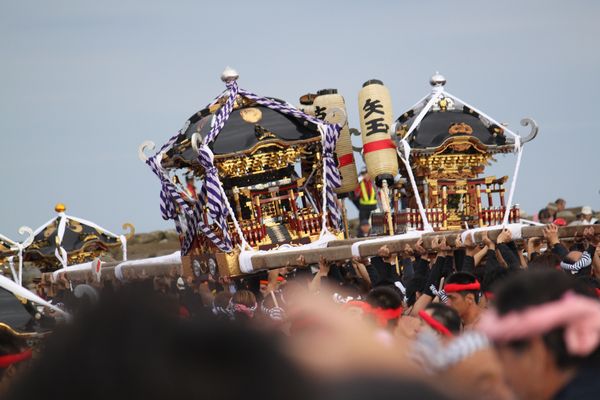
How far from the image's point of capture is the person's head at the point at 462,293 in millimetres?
6188

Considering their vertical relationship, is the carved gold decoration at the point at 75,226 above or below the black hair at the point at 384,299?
above

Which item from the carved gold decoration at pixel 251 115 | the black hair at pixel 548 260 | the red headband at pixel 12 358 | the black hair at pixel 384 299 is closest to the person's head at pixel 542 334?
the red headband at pixel 12 358

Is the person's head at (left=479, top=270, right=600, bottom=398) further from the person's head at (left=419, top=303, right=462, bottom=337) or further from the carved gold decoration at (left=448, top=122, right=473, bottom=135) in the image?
the carved gold decoration at (left=448, top=122, right=473, bottom=135)

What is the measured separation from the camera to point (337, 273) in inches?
434

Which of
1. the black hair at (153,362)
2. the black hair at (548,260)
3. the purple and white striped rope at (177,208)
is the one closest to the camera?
the black hair at (153,362)

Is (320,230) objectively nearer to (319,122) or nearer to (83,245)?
(319,122)

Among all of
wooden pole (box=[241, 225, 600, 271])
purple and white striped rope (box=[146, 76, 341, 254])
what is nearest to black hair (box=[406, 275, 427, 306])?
wooden pole (box=[241, 225, 600, 271])

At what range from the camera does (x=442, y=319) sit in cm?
475

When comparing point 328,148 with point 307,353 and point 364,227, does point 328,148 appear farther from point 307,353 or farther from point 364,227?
point 307,353

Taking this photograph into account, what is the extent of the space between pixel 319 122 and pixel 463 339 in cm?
1098

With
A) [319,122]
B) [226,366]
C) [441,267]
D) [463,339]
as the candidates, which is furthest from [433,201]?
[226,366]

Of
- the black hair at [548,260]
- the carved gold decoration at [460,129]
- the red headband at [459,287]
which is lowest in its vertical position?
the black hair at [548,260]

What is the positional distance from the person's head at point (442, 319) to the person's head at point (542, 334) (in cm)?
151

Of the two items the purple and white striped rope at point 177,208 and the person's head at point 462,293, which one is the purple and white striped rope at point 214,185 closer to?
the purple and white striped rope at point 177,208
